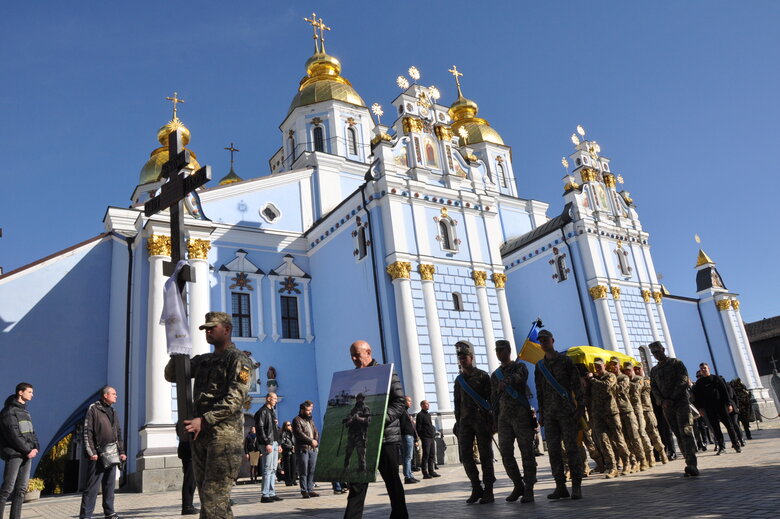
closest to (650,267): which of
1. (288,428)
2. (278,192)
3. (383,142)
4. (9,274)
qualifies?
(383,142)

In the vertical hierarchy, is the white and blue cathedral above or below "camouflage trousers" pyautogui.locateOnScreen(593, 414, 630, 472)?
above

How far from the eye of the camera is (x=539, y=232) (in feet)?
91.6

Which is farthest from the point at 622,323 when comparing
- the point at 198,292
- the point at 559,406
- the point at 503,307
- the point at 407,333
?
the point at 559,406

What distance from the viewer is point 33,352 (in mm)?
18328

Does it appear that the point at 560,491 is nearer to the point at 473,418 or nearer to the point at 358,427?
Result: the point at 473,418

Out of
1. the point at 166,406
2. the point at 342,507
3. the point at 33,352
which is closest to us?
the point at 342,507

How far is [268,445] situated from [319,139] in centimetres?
1954

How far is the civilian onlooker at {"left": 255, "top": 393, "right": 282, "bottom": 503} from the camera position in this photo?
1025 centimetres

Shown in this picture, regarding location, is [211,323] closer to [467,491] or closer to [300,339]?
[467,491]

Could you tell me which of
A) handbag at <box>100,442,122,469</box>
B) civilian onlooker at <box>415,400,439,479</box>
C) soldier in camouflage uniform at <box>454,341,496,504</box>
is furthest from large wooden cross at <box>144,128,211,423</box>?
civilian onlooker at <box>415,400,439,479</box>

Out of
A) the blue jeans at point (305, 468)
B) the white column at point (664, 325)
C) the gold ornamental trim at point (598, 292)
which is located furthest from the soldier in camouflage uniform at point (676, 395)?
the white column at point (664, 325)

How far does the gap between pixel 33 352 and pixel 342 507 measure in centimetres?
1390

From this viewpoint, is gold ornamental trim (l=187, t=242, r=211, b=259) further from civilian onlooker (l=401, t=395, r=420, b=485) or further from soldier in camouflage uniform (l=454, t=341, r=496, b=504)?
soldier in camouflage uniform (l=454, t=341, r=496, b=504)

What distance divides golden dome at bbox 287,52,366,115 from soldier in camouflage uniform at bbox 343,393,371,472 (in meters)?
24.7
